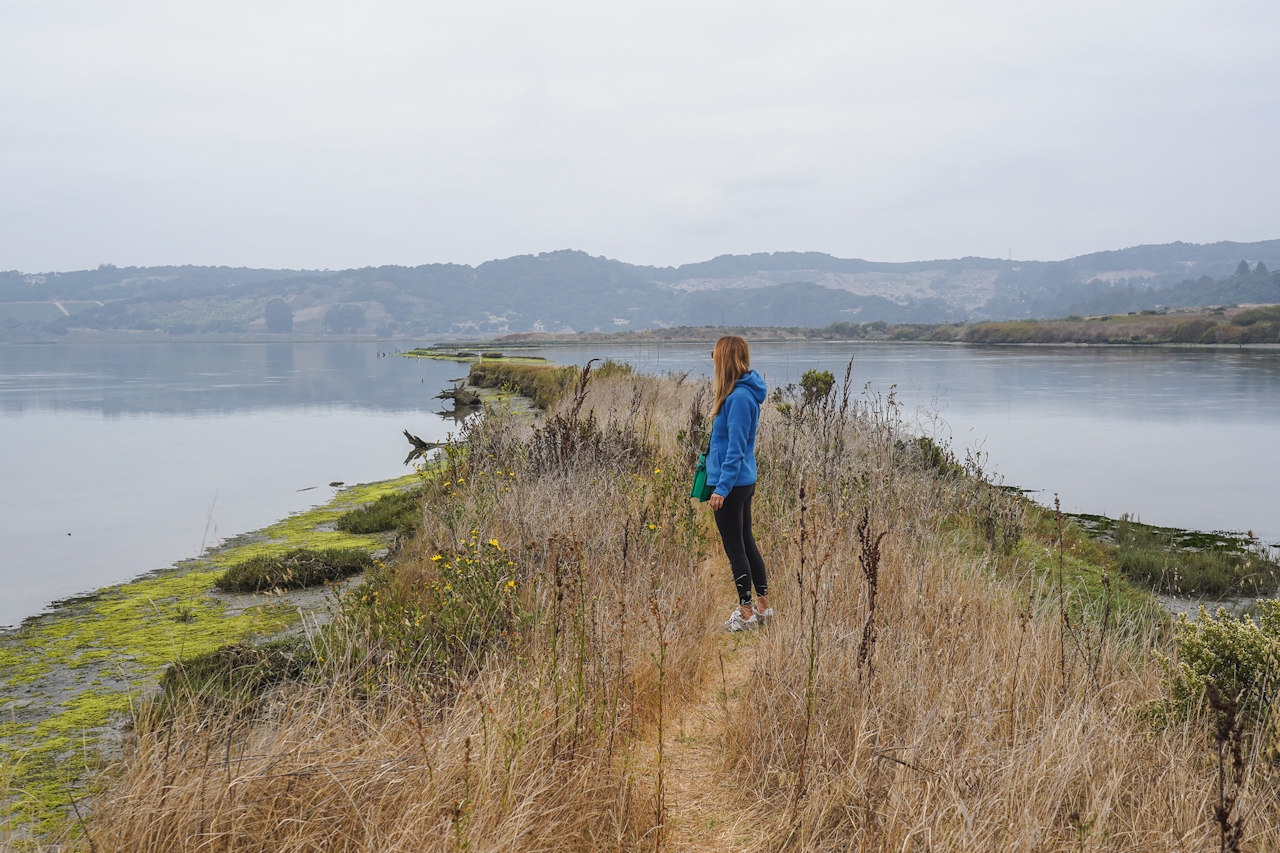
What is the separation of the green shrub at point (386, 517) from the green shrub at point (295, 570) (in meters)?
1.08

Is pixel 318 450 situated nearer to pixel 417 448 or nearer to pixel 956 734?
pixel 417 448

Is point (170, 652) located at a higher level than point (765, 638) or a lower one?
lower

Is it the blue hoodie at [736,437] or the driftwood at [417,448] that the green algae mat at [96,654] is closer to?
the blue hoodie at [736,437]

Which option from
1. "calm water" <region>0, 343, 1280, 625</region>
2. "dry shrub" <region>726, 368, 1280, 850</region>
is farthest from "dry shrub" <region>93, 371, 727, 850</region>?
"calm water" <region>0, 343, 1280, 625</region>

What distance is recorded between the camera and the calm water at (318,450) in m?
12.1

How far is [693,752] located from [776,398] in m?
12.6

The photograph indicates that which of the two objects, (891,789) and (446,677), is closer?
(891,789)

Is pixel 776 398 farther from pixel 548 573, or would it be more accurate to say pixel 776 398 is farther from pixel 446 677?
pixel 446 677

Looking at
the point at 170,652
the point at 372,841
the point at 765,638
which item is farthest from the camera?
the point at 170,652

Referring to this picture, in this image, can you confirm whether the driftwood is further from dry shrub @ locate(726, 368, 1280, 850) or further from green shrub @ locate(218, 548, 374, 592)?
dry shrub @ locate(726, 368, 1280, 850)

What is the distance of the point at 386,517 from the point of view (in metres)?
11.3

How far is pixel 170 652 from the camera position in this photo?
6.68m

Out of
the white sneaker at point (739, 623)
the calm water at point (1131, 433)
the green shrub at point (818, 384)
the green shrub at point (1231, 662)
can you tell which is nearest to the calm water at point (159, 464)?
the white sneaker at point (739, 623)

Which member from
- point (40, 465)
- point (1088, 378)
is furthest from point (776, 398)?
point (1088, 378)
